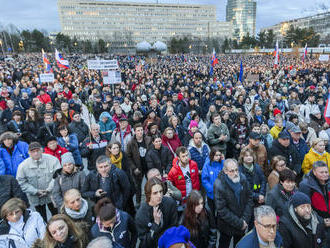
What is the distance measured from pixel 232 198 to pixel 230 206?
120 millimetres

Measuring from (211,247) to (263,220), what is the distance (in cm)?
97

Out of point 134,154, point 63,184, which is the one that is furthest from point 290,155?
point 63,184

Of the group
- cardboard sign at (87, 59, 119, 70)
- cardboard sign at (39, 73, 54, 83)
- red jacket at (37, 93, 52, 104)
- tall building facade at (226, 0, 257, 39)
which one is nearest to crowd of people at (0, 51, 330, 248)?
cardboard sign at (87, 59, 119, 70)

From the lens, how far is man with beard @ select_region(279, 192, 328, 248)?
2244 millimetres

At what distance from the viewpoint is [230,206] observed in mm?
2865

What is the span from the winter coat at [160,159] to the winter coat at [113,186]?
83 centimetres

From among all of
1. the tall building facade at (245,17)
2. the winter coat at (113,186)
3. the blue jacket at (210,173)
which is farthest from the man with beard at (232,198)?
the tall building facade at (245,17)

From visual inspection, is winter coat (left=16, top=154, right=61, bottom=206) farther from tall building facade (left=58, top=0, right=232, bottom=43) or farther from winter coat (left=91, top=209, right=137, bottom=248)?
tall building facade (left=58, top=0, right=232, bottom=43)

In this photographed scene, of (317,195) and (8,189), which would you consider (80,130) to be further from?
(317,195)

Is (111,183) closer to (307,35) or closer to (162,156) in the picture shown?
(162,156)

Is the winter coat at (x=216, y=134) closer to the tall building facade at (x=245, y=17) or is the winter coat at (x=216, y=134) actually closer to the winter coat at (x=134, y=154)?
the winter coat at (x=134, y=154)

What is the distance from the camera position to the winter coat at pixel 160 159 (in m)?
4.02

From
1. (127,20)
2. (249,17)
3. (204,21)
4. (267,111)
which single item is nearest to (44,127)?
(267,111)

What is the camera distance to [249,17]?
16038cm
